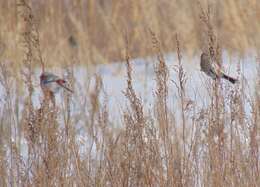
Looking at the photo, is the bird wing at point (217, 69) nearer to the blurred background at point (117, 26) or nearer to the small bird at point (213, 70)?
the small bird at point (213, 70)

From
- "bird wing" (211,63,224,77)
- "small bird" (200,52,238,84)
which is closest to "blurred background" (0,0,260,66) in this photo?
"small bird" (200,52,238,84)

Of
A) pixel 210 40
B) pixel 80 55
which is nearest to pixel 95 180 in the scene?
pixel 210 40

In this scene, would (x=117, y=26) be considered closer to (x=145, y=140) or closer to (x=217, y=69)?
(x=145, y=140)

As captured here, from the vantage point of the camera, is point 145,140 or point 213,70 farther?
point 145,140

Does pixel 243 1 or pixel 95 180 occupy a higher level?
pixel 243 1

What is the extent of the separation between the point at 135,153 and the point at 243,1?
476 cm

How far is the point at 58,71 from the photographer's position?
7297mm

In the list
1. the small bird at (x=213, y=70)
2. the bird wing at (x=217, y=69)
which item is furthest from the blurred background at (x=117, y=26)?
the bird wing at (x=217, y=69)

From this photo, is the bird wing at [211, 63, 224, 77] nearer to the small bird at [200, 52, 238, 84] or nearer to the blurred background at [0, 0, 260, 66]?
the small bird at [200, 52, 238, 84]

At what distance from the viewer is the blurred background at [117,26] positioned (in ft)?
24.8

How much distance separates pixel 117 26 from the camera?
8.16 m

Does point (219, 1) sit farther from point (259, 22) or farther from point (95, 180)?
point (95, 180)

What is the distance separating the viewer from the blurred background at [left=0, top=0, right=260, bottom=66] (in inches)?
298

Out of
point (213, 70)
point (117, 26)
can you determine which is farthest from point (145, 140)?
point (117, 26)
